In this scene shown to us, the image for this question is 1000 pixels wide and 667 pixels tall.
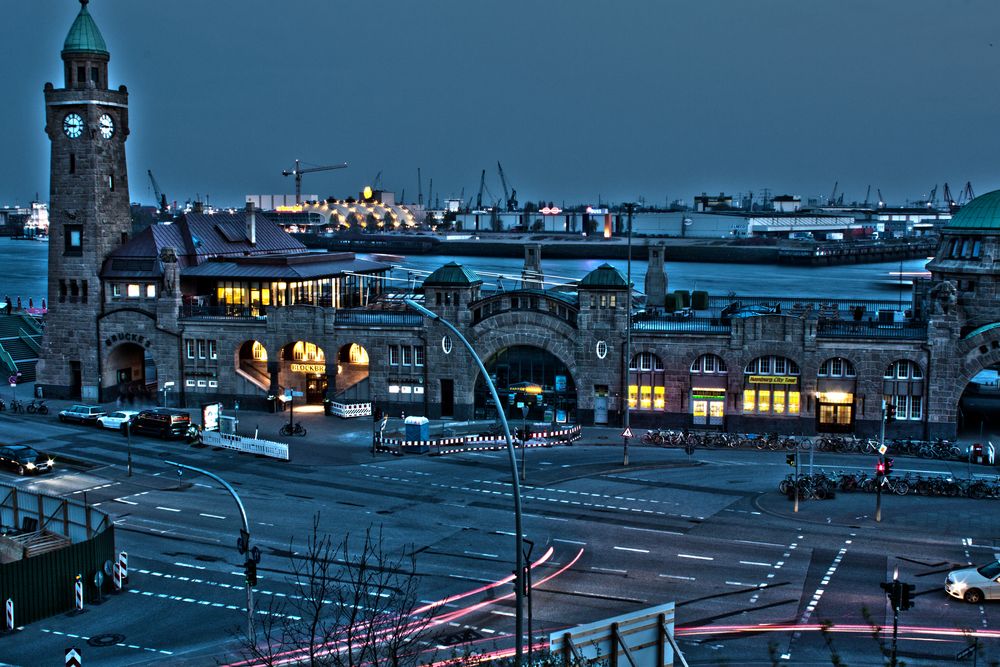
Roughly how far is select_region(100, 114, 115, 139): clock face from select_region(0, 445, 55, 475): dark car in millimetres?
28163

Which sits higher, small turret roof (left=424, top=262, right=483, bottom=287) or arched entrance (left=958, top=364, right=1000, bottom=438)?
small turret roof (left=424, top=262, right=483, bottom=287)

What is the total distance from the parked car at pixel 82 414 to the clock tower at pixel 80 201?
7.33 meters

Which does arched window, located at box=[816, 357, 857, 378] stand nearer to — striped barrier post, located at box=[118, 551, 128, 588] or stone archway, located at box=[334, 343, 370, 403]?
stone archway, located at box=[334, 343, 370, 403]

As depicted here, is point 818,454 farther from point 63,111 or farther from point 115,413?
point 63,111

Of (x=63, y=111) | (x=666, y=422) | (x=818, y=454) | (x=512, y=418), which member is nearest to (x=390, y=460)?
(x=512, y=418)

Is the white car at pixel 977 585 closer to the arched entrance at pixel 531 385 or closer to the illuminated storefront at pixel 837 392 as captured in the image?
the illuminated storefront at pixel 837 392

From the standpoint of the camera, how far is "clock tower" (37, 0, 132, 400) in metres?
77.2

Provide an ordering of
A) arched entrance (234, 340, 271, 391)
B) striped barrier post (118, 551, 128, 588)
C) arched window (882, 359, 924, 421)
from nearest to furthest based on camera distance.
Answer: striped barrier post (118, 551, 128, 588)
arched window (882, 359, 924, 421)
arched entrance (234, 340, 271, 391)

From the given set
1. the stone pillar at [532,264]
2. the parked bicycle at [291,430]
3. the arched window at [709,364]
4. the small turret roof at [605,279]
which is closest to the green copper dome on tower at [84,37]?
the parked bicycle at [291,430]

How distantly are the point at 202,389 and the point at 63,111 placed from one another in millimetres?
21897

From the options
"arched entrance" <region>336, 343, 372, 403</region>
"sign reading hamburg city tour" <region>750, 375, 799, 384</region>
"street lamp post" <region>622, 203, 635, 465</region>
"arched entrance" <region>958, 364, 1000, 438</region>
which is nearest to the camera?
"street lamp post" <region>622, 203, 635, 465</region>

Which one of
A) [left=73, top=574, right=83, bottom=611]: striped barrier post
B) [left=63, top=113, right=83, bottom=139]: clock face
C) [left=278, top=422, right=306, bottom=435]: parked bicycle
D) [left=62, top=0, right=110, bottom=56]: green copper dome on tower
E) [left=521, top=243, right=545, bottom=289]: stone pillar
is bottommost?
[left=73, top=574, right=83, bottom=611]: striped barrier post

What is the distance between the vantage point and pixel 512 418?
6981 cm

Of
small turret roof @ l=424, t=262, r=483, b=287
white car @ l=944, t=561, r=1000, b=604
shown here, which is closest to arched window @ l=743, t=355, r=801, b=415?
small turret roof @ l=424, t=262, r=483, b=287
